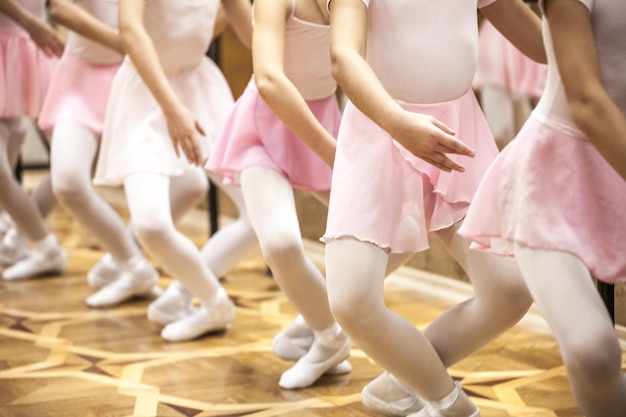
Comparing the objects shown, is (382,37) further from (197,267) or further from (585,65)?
(197,267)

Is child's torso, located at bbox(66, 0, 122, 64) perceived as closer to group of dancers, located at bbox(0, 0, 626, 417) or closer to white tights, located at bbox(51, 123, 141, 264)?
group of dancers, located at bbox(0, 0, 626, 417)

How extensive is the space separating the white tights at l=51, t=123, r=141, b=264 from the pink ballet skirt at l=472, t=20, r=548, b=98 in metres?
1.40

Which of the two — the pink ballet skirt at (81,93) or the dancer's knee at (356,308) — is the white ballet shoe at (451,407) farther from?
the pink ballet skirt at (81,93)

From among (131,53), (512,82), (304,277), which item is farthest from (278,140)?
(512,82)

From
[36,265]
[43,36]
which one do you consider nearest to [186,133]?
[43,36]

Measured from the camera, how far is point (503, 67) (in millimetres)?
3459

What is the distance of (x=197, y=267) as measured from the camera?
7.95 ft

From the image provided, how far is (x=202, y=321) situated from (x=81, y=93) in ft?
2.66

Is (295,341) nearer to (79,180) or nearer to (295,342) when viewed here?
(295,342)

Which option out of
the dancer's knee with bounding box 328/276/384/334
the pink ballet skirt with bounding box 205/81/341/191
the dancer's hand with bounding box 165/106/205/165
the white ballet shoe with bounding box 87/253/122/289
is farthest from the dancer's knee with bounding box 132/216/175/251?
the dancer's knee with bounding box 328/276/384/334

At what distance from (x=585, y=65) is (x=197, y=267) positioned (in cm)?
139

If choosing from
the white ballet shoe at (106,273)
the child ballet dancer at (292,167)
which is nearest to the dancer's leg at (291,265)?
the child ballet dancer at (292,167)

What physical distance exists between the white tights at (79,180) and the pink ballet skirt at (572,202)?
1.73m

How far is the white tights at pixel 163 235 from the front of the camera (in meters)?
2.37
